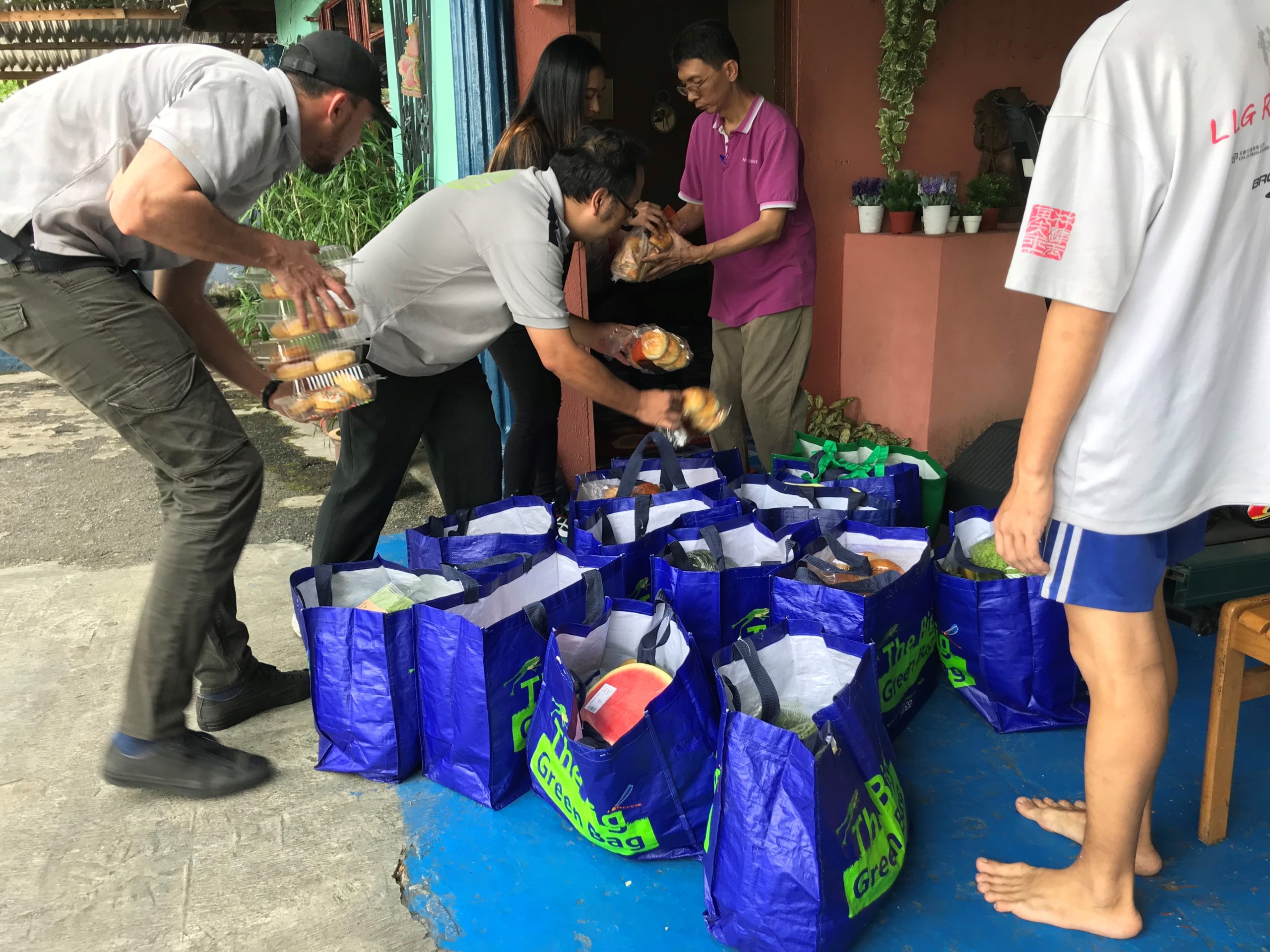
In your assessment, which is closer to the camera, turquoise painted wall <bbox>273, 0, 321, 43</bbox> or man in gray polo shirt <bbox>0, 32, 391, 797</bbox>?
man in gray polo shirt <bbox>0, 32, 391, 797</bbox>

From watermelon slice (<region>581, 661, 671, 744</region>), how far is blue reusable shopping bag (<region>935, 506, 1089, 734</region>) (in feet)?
2.62

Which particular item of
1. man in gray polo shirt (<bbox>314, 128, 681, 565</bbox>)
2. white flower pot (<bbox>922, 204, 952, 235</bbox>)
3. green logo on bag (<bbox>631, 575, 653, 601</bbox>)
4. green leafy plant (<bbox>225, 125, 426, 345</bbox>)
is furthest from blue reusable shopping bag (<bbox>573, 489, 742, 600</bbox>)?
green leafy plant (<bbox>225, 125, 426, 345</bbox>)

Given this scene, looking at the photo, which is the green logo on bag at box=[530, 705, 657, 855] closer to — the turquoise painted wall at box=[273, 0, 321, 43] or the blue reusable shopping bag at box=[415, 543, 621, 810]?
the blue reusable shopping bag at box=[415, 543, 621, 810]

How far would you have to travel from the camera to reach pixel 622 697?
1.93m

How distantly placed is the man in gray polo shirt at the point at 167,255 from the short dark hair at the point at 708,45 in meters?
1.38

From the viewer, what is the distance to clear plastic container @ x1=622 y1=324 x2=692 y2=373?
9.61 feet

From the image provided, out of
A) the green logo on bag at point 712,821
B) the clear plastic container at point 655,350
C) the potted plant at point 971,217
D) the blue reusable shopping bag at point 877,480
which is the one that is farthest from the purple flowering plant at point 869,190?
the green logo on bag at point 712,821

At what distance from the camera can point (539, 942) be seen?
1.68 m

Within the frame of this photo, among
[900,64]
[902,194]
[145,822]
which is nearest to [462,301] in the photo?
[145,822]

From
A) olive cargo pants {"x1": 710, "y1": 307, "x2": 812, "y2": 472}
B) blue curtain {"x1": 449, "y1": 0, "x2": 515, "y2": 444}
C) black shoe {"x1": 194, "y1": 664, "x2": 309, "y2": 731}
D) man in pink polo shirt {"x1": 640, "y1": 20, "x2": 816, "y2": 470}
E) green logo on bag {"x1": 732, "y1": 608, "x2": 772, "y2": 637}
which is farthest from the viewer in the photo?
blue curtain {"x1": 449, "y1": 0, "x2": 515, "y2": 444}

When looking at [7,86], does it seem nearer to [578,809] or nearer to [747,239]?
[747,239]

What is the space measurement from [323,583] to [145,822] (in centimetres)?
64

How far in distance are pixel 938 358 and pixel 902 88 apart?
1218 millimetres

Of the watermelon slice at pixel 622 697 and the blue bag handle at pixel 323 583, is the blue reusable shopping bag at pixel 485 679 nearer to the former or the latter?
the watermelon slice at pixel 622 697
